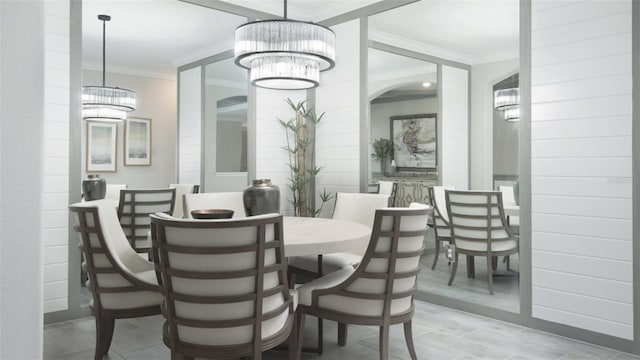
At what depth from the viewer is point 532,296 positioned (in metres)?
3.32

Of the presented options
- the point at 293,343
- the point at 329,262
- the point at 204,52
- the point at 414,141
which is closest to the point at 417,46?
the point at 414,141

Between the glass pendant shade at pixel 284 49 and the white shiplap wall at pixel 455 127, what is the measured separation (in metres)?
1.28

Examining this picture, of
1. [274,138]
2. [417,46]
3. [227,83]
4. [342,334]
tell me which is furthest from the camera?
[274,138]

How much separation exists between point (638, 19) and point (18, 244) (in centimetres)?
336

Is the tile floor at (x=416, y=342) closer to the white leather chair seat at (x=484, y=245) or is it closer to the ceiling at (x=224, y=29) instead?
the white leather chair seat at (x=484, y=245)

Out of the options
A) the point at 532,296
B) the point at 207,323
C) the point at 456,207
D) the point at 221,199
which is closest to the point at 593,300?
the point at 532,296

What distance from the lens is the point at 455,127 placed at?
3.87 m

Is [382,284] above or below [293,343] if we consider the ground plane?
above

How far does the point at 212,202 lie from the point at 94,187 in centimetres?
98

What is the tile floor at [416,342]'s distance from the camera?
2.79 m

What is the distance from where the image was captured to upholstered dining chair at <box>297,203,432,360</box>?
2.26 meters

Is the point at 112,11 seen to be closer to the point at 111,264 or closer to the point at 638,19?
the point at 111,264

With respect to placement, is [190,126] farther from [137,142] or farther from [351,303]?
[351,303]

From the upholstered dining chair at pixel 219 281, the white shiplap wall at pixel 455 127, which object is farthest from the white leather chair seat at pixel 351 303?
the white shiplap wall at pixel 455 127
